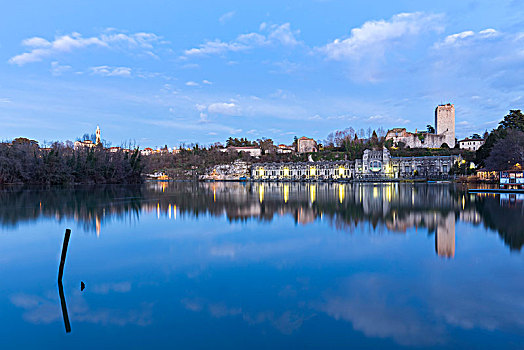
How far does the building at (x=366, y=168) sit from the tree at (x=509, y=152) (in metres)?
35.0

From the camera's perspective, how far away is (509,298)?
646 centimetres

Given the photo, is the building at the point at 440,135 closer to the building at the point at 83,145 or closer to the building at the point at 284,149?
the building at the point at 284,149

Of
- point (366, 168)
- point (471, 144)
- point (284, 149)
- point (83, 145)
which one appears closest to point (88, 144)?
point (83, 145)

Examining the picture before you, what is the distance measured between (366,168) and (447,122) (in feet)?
112

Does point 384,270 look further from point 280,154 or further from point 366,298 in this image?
point 280,154

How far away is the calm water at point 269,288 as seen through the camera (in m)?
5.31

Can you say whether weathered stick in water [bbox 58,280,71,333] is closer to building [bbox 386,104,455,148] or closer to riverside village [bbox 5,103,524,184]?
riverside village [bbox 5,103,524,184]

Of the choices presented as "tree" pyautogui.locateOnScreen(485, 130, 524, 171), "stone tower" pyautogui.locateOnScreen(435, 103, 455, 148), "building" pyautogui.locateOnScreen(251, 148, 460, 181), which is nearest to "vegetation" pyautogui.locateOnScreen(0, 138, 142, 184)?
"building" pyautogui.locateOnScreen(251, 148, 460, 181)

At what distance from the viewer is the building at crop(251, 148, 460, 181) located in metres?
81.1

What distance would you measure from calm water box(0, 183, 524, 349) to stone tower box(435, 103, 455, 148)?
332ft

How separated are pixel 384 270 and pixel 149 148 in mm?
178563

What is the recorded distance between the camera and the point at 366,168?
92312 mm

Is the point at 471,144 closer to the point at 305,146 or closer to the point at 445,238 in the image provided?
the point at 305,146

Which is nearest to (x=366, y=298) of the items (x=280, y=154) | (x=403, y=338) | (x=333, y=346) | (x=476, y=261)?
(x=403, y=338)
